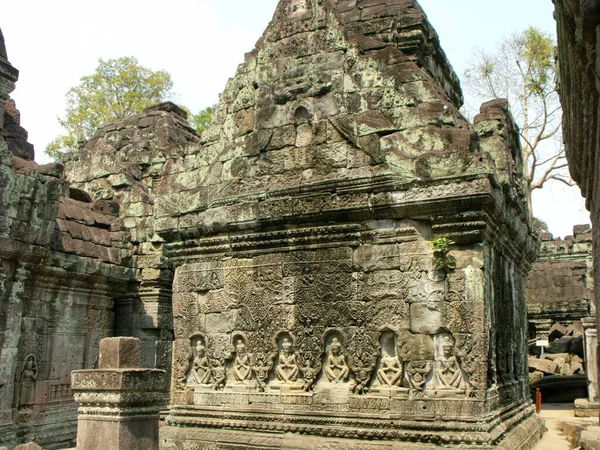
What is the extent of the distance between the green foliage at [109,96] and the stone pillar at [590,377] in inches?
722

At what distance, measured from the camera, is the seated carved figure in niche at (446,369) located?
6.10 m

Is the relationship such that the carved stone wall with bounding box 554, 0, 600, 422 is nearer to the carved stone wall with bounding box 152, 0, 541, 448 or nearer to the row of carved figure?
the carved stone wall with bounding box 152, 0, 541, 448

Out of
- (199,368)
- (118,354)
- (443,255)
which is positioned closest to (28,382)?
(199,368)

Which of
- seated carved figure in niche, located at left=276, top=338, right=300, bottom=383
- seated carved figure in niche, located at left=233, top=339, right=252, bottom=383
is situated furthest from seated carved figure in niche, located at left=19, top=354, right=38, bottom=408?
seated carved figure in niche, located at left=276, top=338, right=300, bottom=383

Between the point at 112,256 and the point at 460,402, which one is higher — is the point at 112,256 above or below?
above

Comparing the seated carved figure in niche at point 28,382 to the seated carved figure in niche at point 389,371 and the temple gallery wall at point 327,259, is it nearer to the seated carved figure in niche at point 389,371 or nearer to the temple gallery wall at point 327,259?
the temple gallery wall at point 327,259

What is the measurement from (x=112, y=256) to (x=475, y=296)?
6.34m

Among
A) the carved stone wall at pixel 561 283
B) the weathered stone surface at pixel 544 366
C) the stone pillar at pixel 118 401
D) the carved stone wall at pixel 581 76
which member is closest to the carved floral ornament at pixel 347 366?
the stone pillar at pixel 118 401

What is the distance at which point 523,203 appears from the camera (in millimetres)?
8125

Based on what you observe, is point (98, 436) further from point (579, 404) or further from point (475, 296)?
point (579, 404)

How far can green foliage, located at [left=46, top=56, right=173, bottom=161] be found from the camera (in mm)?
25750

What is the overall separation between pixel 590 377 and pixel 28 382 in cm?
1082

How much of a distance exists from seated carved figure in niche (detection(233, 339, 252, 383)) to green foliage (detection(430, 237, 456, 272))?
7.86 feet

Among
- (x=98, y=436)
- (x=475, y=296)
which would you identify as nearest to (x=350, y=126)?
(x=475, y=296)
